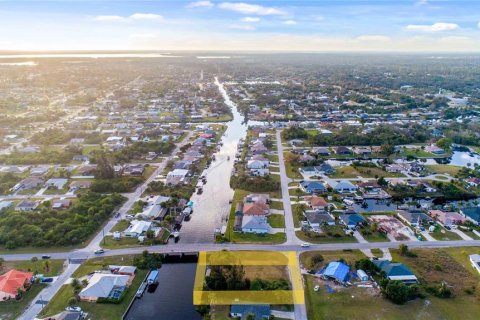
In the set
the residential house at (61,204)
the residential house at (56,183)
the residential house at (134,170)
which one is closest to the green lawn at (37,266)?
the residential house at (61,204)

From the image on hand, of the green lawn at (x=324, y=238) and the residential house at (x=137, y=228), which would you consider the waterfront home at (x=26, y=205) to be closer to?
the residential house at (x=137, y=228)

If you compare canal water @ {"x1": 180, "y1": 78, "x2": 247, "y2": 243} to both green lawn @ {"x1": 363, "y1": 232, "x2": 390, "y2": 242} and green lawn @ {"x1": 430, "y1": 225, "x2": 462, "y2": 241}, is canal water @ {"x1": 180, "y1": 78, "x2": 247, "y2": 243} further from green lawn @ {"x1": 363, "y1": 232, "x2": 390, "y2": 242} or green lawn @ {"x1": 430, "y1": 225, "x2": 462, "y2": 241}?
green lawn @ {"x1": 430, "y1": 225, "x2": 462, "y2": 241}

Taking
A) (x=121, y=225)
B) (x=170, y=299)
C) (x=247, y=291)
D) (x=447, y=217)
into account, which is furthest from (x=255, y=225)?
(x=447, y=217)

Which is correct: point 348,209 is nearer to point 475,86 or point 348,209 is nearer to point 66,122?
point 66,122

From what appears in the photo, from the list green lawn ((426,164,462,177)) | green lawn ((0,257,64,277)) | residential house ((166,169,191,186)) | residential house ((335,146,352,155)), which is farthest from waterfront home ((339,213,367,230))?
green lawn ((0,257,64,277))

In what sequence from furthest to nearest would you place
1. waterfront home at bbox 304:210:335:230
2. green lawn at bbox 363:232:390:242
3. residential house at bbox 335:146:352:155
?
1. residential house at bbox 335:146:352:155
2. waterfront home at bbox 304:210:335:230
3. green lawn at bbox 363:232:390:242

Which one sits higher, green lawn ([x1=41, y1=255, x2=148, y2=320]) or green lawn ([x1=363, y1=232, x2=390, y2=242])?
green lawn ([x1=41, y1=255, x2=148, y2=320])
